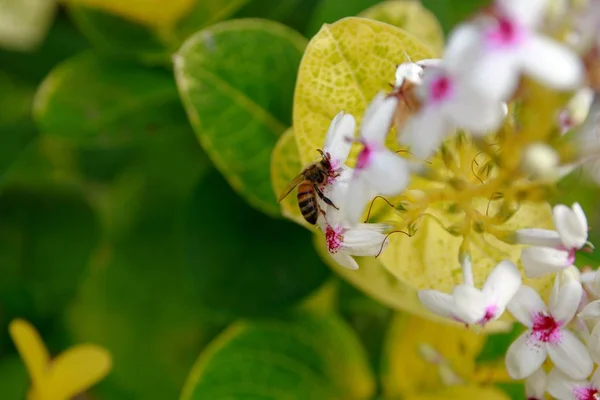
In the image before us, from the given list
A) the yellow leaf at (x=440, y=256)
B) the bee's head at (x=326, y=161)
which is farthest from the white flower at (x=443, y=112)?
the yellow leaf at (x=440, y=256)

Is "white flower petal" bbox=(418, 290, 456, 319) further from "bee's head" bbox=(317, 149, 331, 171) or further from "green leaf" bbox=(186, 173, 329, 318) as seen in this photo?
"green leaf" bbox=(186, 173, 329, 318)

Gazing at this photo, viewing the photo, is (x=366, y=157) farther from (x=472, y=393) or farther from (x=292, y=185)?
(x=472, y=393)

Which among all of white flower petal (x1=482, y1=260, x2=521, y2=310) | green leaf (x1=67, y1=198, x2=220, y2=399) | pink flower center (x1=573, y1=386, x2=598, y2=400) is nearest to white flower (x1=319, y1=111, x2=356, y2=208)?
white flower petal (x1=482, y1=260, x2=521, y2=310)

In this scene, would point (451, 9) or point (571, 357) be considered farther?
point (451, 9)

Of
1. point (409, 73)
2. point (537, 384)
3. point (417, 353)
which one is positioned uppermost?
point (409, 73)

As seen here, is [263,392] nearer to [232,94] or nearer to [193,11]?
[232,94]

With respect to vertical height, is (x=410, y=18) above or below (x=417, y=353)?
above

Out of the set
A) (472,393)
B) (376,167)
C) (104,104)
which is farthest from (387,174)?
(104,104)

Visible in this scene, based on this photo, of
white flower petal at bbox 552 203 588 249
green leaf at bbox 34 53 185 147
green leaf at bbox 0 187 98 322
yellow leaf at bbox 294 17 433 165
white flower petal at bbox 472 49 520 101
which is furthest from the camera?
green leaf at bbox 0 187 98 322
